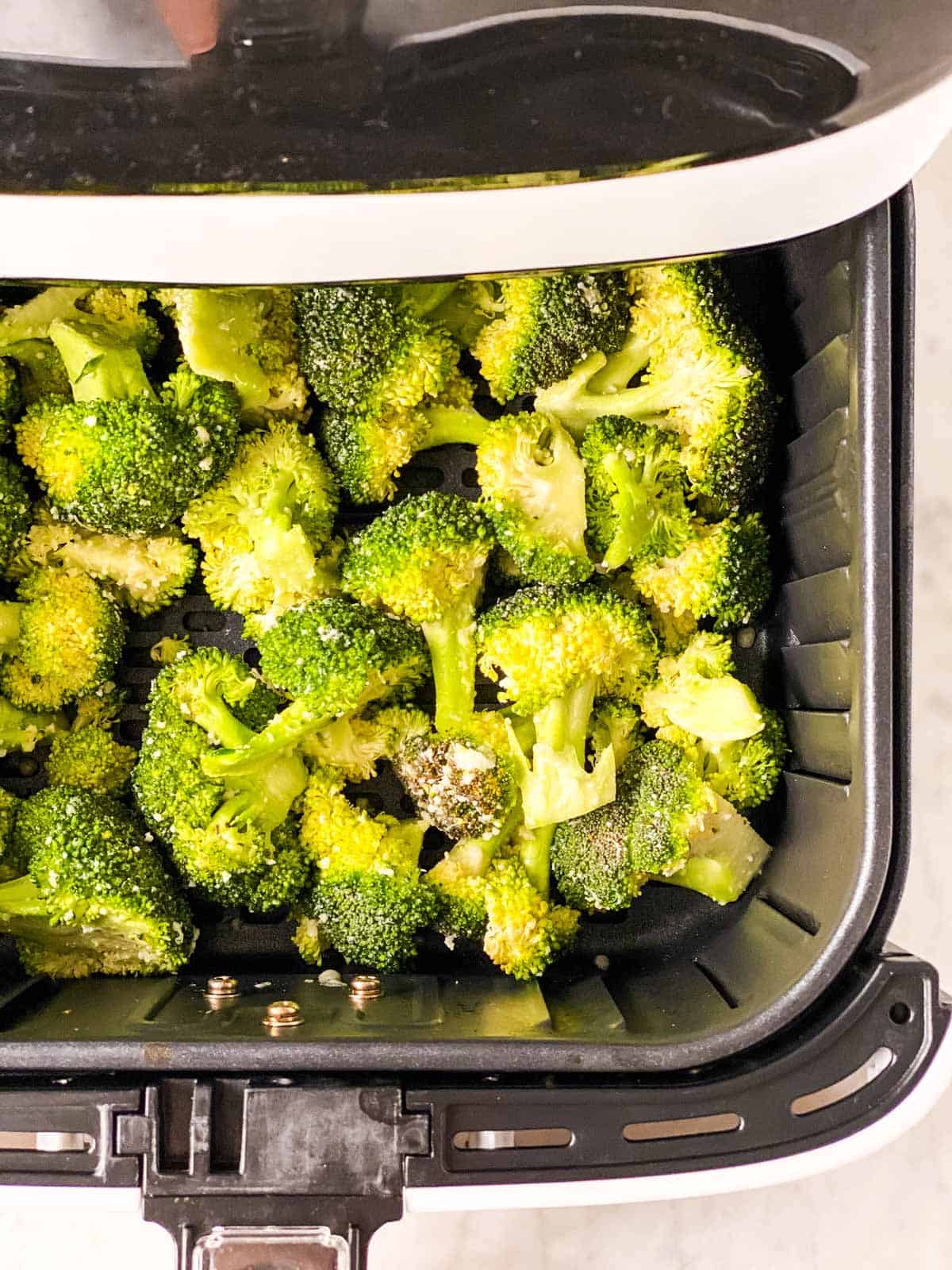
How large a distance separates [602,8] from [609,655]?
20.5 inches

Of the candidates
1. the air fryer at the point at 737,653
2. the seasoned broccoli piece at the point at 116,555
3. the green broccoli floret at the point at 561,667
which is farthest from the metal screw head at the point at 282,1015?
the seasoned broccoli piece at the point at 116,555

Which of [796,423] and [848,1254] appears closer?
[796,423]

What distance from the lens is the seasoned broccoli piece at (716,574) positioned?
1.01 meters

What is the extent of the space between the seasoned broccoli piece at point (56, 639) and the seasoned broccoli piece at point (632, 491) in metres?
0.45

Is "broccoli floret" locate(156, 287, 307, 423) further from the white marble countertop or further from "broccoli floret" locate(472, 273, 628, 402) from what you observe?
the white marble countertop

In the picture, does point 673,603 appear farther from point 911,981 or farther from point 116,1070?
point 116,1070

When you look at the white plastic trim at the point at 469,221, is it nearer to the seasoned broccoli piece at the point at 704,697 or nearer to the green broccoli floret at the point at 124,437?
the green broccoli floret at the point at 124,437

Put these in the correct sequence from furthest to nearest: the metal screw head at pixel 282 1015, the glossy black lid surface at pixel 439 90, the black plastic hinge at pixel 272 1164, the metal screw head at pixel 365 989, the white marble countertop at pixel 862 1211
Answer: the white marble countertop at pixel 862 1211
the metal screw head at pixel 365 989
the metal screw head at pixel 282 1015
the black plastic hinge at pixel 272 1164
the glossy black lid surface at pixel 439 90

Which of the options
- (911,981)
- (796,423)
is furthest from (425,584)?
(911,981)

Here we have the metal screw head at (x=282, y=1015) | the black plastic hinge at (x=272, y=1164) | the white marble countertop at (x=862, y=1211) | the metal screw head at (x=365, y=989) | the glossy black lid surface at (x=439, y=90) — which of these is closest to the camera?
the glossy black lid surface at (x=439, y=90)

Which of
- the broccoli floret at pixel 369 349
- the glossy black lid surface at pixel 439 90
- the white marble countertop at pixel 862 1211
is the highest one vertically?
the glossy black lid surface at pixel 439 90

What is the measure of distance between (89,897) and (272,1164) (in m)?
0.30

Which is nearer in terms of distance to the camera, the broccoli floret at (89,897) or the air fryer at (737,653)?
the air fryer at (737,653)

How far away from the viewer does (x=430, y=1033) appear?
85cm
